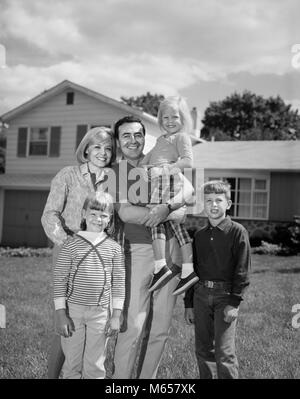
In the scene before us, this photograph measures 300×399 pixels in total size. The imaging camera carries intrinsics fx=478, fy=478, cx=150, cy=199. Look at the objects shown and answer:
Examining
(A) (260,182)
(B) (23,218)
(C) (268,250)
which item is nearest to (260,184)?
(A) (260,182)

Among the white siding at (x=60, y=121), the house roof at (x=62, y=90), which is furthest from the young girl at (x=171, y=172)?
the white siding at (x=60, y=121)

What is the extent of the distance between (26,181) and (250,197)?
712cm

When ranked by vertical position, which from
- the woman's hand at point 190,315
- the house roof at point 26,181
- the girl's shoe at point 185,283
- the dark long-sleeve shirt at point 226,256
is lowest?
the woman's hand at point 190,315

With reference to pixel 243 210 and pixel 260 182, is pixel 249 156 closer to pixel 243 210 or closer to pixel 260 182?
pixel 260 182

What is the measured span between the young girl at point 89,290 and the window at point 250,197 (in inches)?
510

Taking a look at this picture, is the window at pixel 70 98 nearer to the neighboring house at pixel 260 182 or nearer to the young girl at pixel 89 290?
the neighboring house at pixel 260 182

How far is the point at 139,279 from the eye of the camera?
9.79 ft

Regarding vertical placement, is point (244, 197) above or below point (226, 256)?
above

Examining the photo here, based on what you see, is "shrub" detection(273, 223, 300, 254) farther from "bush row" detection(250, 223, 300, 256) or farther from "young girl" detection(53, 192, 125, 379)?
"young girl" detection(53, 192, 125, 379)

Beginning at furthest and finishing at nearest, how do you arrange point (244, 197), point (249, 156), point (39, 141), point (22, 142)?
point (249, 156), point (244, 197), point (22, 142), point (39, 141)

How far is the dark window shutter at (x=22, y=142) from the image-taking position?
15.0 meters

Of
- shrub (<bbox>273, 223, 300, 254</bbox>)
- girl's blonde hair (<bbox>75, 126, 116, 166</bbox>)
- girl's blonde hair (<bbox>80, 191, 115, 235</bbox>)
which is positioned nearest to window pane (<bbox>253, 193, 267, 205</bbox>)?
shrub (<bbox>273, 223, 300, 254</bbox>)

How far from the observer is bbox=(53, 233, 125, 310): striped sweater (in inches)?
111
